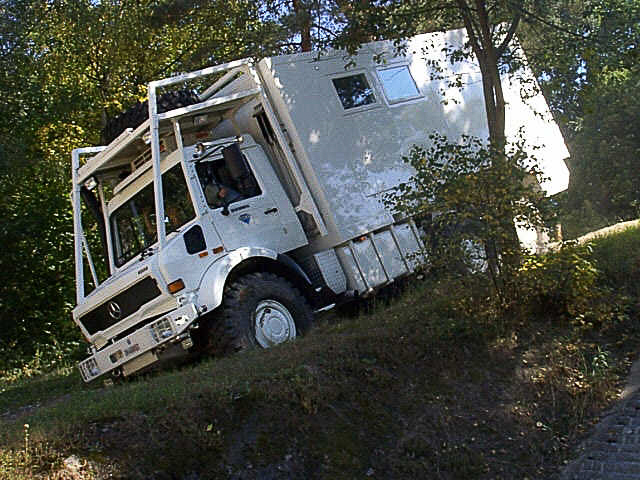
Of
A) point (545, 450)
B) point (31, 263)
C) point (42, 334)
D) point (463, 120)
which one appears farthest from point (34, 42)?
point (545, 450)

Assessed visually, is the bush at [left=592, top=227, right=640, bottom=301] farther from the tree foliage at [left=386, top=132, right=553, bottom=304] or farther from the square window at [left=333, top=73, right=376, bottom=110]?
the square window at [left=333, top=73, right=376, bottom=110]

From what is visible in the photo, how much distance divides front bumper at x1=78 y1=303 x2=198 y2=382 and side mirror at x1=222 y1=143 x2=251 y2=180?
6.43 ft

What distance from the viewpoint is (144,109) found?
1045cm

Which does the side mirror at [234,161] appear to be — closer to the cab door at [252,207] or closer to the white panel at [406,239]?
the cab door at [252,207]

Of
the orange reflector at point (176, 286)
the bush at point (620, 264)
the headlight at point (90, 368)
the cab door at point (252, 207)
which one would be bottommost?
the bush at point (620, 264)

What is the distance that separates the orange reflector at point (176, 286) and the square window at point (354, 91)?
12.9ft

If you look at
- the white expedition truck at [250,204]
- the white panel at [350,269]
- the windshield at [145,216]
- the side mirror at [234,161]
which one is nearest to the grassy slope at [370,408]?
the white expedition truck at [250,204]

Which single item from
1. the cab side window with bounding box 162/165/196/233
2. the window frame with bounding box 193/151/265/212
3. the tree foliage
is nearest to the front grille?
the cab side window with bounding box 162/165/196/233

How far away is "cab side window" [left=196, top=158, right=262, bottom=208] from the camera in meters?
10.2

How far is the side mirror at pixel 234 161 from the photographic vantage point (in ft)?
33.5

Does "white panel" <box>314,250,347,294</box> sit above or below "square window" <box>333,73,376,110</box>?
below

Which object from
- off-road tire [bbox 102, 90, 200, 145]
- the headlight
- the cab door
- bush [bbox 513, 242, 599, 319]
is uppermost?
off-road tire [bbox 102, 90, 200, 145]

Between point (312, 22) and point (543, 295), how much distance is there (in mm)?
5432

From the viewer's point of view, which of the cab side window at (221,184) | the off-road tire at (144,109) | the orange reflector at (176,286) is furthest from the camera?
the off-road tire at (144,109)
